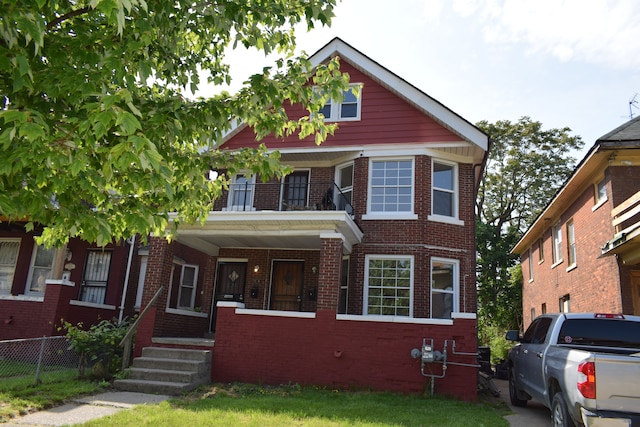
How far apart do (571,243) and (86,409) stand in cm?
1485

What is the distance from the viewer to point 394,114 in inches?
551

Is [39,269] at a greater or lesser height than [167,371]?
greater

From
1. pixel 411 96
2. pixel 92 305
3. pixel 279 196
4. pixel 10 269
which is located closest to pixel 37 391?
pixel 92 305

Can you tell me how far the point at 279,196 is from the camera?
48.7ft

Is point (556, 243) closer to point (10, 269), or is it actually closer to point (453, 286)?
point (453, 286)

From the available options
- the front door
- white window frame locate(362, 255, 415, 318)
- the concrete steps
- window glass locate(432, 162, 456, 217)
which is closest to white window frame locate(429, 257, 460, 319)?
white window frame locate(362, 255, 415, 318)

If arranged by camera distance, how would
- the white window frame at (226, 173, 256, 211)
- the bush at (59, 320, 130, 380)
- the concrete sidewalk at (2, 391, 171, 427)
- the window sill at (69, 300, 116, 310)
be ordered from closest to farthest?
the concrete sidewalk at (2, 391, 171, 427)
the bush at (59, 320, 130, 380)
the window sill at (69, 300, 116, 310)
the white window frame at (226, 173, 256, 211)

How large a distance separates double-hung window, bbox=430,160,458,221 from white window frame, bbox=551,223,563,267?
6.00 metres

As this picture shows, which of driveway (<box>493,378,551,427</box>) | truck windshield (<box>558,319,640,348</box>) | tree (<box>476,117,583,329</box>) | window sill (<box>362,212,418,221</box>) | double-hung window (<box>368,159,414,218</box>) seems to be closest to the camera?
truck windshield (<box>558,319,640,348</box>)

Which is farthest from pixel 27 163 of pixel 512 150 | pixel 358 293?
pixel 512 150

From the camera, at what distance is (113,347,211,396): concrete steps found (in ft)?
30.6

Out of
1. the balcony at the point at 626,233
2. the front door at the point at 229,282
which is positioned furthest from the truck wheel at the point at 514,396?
the front door at the point at 229,282

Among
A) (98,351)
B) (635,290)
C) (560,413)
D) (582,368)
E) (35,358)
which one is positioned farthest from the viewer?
(35,358)

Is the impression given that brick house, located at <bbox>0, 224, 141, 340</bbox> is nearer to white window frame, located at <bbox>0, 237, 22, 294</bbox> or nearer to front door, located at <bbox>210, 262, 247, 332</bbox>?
white window frame, located at <bbox>0, 237, 22, 294</bbox>
